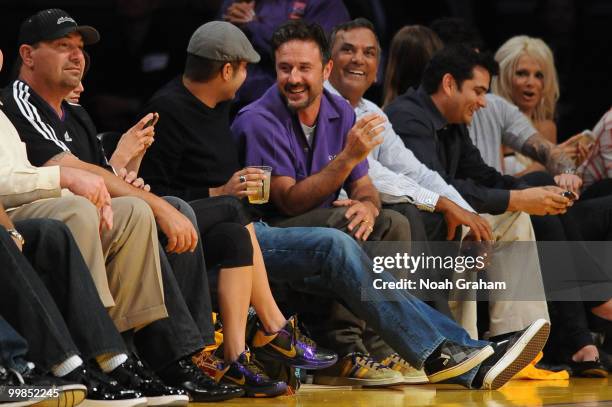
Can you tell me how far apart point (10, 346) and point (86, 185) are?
644mm

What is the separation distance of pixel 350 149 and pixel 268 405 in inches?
43.8

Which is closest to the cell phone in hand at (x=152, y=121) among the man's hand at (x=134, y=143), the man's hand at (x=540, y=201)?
the man's hand at (x=134, y=143)

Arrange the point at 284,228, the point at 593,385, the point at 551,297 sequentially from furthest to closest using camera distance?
1. the point at 551,297
2. the point at 593,385
3. the point at 284,228

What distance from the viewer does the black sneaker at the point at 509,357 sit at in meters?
4.75

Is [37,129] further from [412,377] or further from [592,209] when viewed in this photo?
[592,209]

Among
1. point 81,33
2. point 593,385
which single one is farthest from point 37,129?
point 593,385

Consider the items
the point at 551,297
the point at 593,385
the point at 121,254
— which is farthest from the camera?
the point at 551,297

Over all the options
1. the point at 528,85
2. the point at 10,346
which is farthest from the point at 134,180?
the point at 528,85

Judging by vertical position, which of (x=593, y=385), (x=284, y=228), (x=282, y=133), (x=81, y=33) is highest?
(x=81, y=33)

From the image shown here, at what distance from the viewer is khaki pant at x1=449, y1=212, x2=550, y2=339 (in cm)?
544

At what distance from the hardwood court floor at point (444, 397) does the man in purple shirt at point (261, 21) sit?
1.70 meters

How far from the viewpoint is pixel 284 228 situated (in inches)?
193

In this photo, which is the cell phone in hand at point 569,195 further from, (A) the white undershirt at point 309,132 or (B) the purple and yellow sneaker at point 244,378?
(B) the purple and yellow sneaker at point 244,378

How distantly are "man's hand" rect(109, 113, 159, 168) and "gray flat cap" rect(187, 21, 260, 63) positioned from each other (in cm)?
42
